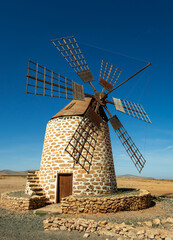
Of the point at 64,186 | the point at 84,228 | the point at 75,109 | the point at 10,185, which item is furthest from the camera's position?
the point at 10,185

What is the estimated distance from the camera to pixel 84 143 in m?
10.6

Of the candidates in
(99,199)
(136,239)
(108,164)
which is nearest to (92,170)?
(108,164)

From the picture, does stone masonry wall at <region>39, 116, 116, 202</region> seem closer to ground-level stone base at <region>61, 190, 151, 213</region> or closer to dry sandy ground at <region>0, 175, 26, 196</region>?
ground-level stone base at <region>61, 190, 151, 213</region>

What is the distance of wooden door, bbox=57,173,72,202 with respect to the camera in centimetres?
→ 1046

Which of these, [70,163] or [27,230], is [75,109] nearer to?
[70,163]

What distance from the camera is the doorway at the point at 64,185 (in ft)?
34.3

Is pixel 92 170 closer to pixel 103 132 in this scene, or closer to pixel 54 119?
pixel 103 132

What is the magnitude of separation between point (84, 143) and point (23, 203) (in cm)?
442

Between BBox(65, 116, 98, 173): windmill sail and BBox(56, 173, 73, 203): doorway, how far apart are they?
102cm

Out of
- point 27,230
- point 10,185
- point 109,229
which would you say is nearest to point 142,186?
point 10,185

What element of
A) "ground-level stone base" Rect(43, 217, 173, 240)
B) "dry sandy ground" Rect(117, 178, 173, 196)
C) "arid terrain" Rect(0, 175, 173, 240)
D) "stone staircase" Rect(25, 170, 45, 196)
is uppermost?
"stone staircase" Rect(25, 170, 45, 196)

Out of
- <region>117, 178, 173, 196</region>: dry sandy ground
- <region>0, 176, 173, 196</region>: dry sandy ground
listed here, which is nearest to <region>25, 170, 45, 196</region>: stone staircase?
<region>0, 176, 173, 196</region>: dry sandy ground

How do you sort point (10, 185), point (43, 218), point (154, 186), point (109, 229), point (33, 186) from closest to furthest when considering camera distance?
point (109, 229) < point (43, 218) < point (33, 186) < point (10, 185) < point (154, 186)

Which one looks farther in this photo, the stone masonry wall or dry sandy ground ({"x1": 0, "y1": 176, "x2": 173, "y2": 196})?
dry sandy ground ({"x1": 0, "y1": 176, "x2": 173, "y2": 196})
